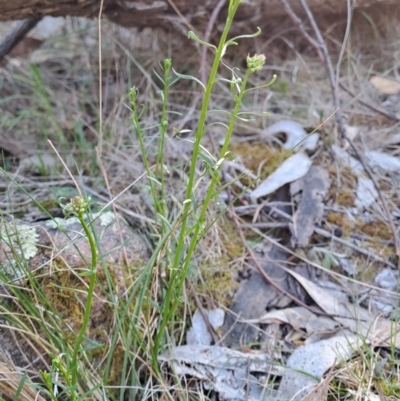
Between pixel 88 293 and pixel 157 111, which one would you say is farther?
pixel 157 111

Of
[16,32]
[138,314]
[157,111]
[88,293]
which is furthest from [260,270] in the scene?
[16,32]

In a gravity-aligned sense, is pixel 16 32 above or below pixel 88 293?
above

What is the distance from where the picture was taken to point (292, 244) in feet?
4.39

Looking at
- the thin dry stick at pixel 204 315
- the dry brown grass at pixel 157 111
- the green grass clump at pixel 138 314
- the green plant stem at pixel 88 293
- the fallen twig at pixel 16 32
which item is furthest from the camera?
the fallen twig at pixel 16 32

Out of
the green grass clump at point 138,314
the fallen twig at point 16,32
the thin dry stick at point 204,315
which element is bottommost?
the thin dry stick at point 204,315

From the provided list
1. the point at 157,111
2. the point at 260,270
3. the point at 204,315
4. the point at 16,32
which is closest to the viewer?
the point at 204,315

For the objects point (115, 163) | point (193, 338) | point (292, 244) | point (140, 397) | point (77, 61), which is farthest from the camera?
point (77, 61)

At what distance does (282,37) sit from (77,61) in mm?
975

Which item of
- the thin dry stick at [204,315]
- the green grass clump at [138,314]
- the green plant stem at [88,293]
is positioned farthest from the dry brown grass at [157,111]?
the green plant stem at [88,293]

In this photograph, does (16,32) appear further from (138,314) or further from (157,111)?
(138,314)

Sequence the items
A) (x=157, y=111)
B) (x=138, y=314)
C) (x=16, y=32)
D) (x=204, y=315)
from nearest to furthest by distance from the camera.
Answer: (x=138, y=314) → (x=204, y=315) → (x=16, y=32) → (x=157, y=111)

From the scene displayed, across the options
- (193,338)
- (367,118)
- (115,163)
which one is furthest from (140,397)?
A: (367,118)

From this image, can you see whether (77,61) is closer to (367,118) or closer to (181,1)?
(181,1)

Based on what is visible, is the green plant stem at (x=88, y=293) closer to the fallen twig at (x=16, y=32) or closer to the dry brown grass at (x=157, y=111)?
the dry brown grass at (x=157, y=111)
